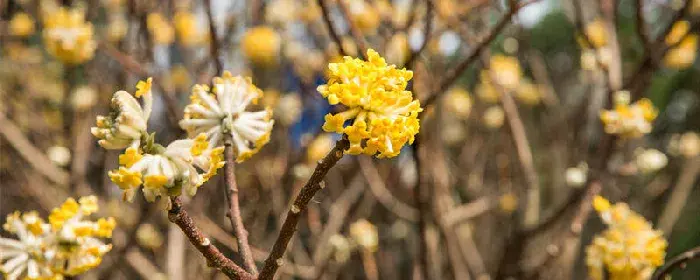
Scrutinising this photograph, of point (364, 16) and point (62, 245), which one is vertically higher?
point (364, 16)

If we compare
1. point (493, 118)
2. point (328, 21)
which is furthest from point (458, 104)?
point (328, 21)

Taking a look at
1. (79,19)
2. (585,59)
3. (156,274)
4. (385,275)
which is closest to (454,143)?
(385,275)

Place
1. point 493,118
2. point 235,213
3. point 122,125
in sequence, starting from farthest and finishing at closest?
point 493,118 → point 235,213 → point 122,125

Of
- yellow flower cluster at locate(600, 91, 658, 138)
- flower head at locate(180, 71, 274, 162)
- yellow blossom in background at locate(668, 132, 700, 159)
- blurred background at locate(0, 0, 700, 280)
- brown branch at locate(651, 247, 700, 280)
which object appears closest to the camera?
flower head at locate(180, 71, 274, 162)

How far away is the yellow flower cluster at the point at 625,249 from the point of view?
4.04 feet

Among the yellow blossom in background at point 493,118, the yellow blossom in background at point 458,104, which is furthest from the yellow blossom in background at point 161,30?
the yellow blossom in background at point 493,118

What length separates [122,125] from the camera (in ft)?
2.48

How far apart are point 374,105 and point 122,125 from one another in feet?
0.88

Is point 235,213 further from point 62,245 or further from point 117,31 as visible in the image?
point 117,31

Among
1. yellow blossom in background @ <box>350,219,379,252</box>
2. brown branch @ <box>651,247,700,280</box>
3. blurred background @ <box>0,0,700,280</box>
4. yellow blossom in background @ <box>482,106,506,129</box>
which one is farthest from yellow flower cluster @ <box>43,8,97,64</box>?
yellow blossom in background @ <box>482,106,506,129</box>

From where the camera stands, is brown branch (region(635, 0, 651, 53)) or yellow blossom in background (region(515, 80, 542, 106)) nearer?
brown branch (region(635, 0, 651, 53))

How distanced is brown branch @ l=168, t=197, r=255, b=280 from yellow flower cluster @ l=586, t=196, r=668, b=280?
2.37 feet

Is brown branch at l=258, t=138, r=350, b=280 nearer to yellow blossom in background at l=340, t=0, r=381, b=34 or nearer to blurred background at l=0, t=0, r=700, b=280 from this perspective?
blurred background at l=0, t=0, r=700, b=280

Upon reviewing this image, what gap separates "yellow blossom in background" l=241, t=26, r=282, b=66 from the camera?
8.57 feet
